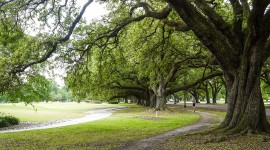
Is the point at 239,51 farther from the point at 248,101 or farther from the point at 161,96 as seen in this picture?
the point at 161,96

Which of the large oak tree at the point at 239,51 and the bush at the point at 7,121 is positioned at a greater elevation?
the large oak tree at the point at 239,51

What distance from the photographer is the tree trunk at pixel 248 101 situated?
43.6ft

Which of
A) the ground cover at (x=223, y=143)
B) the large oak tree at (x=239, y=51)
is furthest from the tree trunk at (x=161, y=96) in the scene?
the ground cover at (x=223, y=143)

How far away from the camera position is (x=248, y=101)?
13445 millimetres

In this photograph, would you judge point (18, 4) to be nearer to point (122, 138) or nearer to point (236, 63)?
point (122, 138)

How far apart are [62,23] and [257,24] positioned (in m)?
9.83

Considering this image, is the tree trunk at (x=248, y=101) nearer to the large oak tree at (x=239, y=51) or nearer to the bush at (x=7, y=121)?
the large oak tree at (x=239, y=51)

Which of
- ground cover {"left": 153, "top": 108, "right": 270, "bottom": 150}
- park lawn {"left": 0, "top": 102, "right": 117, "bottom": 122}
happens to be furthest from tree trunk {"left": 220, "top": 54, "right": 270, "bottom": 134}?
park lawn {"left": 0, "top": 102, "right": 117, "bottom": 122}

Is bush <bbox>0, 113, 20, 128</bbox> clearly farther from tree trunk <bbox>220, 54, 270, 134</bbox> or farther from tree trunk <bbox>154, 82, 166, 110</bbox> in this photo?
tree trunk <bbox>154, 82, 166, 110</bbox>

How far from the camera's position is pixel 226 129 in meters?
13.7

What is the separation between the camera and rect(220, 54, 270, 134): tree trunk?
523 inches

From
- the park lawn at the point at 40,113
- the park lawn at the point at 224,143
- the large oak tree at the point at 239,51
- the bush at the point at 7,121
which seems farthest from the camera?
the park lawn at the point at 40,113

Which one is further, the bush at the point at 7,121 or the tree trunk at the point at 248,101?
the bush at the point at 7,121

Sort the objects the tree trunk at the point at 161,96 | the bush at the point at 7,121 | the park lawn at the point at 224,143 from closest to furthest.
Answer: the park lawn at the point at 224,143 → the bush at the point at 7,121 → the tree trunk at the point at 161,96
